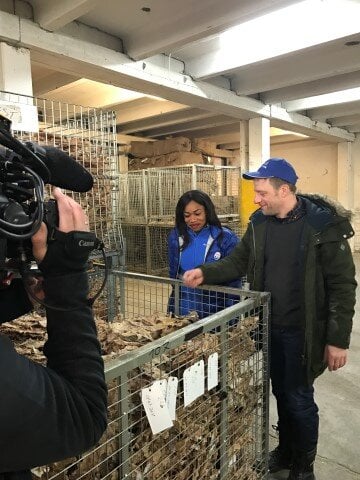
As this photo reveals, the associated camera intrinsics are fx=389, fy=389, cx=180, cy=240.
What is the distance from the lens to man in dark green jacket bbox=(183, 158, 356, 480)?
1728mm

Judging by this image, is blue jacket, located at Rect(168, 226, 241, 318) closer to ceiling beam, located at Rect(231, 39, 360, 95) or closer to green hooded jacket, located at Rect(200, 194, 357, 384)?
green hooded jacket, located at Rect(200, 194, 357, 384)

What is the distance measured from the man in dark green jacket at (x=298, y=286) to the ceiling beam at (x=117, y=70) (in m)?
2.10

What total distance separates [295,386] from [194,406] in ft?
2.44

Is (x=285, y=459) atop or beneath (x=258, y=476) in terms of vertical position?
beneath

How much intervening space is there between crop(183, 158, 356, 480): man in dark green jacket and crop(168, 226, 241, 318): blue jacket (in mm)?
142

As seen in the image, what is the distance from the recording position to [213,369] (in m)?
1.30

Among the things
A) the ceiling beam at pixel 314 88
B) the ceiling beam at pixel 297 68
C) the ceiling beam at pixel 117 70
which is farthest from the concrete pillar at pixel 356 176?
the ceiling beam at pixel 297 68

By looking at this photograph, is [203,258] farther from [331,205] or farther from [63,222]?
[63,222]

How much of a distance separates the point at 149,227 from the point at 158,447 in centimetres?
556

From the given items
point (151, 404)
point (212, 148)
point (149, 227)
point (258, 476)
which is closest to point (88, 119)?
point (151, 404)

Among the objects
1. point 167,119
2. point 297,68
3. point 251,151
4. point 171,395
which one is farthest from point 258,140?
point 171,395

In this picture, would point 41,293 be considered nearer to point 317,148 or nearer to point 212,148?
point 212,148

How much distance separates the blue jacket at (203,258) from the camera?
2027 millimetres

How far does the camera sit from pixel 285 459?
1.99 m
